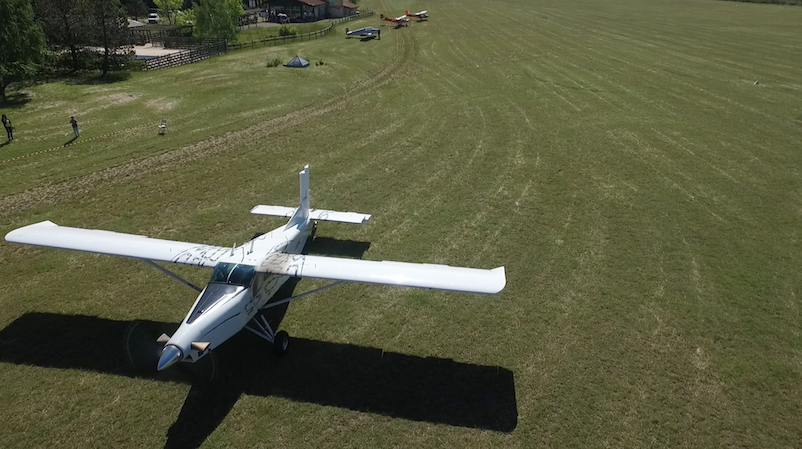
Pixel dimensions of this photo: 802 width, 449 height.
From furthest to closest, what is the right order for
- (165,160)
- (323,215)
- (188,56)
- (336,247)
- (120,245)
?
(188,56)
(165,160)
(336,247)
(323,215)
(120,245)

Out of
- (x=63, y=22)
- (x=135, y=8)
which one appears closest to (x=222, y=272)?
(x=63, y=22)

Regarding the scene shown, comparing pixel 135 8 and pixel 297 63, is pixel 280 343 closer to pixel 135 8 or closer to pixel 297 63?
pixel 297 63

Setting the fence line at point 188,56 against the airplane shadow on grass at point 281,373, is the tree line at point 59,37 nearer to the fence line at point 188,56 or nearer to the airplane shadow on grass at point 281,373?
the fence line at point 188,56

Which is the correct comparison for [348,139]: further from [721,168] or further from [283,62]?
[283,62]

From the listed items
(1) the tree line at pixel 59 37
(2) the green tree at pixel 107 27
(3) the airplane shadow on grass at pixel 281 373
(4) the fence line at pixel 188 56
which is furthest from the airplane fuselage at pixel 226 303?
(4) the fence line at pixel 188 56

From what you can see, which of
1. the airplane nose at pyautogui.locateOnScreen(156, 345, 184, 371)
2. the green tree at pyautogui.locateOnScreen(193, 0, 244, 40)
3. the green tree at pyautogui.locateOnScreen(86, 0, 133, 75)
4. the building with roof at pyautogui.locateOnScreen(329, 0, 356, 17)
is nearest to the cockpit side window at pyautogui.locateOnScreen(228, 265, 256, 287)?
the airplane nose at pyautogui.locateOnScreen(156, 345, 184, 371)

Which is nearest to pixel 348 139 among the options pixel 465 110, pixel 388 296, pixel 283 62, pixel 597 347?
pixel 465 110

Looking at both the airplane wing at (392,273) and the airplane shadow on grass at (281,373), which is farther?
the airplane wing at (392,273)
